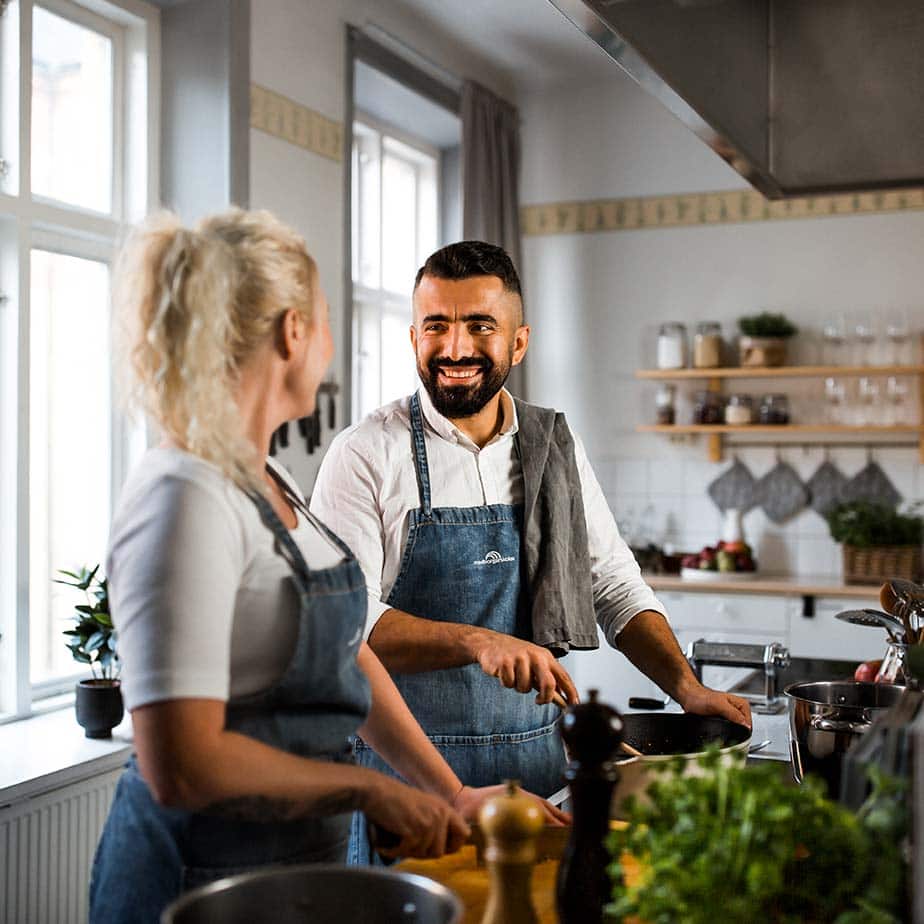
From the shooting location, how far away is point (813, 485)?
209 inches

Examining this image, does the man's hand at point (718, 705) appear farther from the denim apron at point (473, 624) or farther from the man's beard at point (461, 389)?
the man's beard at point (461, 389)

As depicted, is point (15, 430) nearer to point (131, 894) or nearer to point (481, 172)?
point (131, 894)

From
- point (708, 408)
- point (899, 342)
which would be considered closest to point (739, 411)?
point (708, 408)

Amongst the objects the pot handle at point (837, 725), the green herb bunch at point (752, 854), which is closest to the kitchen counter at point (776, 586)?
the pot handle at point (837, 725)

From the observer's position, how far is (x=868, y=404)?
5.11 meters

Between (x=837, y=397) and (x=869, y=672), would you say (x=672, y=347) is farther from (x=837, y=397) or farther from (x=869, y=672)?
(x=869, y=672)

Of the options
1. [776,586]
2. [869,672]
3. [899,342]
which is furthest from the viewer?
[899,342]

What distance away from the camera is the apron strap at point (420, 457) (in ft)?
7.06

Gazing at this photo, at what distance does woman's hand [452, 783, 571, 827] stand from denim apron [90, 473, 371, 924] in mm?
155

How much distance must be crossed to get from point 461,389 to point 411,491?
20 cm

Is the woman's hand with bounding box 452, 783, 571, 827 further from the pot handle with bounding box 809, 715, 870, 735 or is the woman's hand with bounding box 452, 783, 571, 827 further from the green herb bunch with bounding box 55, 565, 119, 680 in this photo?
the green herb bunch with bounding box 55, 565, 119, 680

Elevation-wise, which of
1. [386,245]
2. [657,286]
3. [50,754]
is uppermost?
[386,245]

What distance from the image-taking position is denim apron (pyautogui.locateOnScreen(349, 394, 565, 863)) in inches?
81.5

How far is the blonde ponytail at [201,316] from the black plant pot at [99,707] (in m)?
1.83
